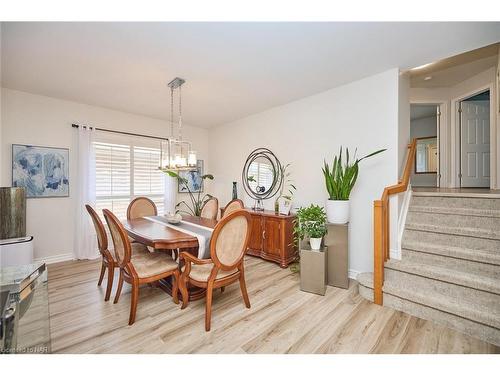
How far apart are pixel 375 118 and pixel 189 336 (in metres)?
3.02

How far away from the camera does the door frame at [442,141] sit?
415 centimetres

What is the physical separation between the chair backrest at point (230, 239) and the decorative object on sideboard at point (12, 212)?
2.87 metres

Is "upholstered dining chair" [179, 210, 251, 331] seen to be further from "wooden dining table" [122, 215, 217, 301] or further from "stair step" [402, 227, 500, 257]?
"stair step" [402, 227, 500, 257]

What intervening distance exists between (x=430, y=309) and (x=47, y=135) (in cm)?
517

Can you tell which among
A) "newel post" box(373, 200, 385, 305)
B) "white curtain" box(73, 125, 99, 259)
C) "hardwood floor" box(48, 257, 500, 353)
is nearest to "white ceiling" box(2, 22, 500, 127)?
"white curtain" box(73, 125, 99, 259)

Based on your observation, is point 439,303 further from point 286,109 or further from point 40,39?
point 40,39

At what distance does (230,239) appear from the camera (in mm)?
1921

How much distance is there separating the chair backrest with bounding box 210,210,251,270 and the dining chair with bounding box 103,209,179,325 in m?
0.55


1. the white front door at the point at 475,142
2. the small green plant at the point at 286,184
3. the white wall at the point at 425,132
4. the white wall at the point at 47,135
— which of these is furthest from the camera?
the white wall at the point at 425,132

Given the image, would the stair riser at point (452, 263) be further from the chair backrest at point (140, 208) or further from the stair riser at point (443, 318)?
the chair backrest at point (140, 208)

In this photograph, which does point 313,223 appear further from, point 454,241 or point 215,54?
point 215,54

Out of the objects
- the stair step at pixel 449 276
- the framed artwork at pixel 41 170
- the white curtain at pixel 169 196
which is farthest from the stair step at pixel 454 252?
the framed artwork at pixel 41 170

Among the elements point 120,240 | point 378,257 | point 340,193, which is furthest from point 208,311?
point 340,193

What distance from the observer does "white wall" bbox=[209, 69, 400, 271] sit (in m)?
2.60
